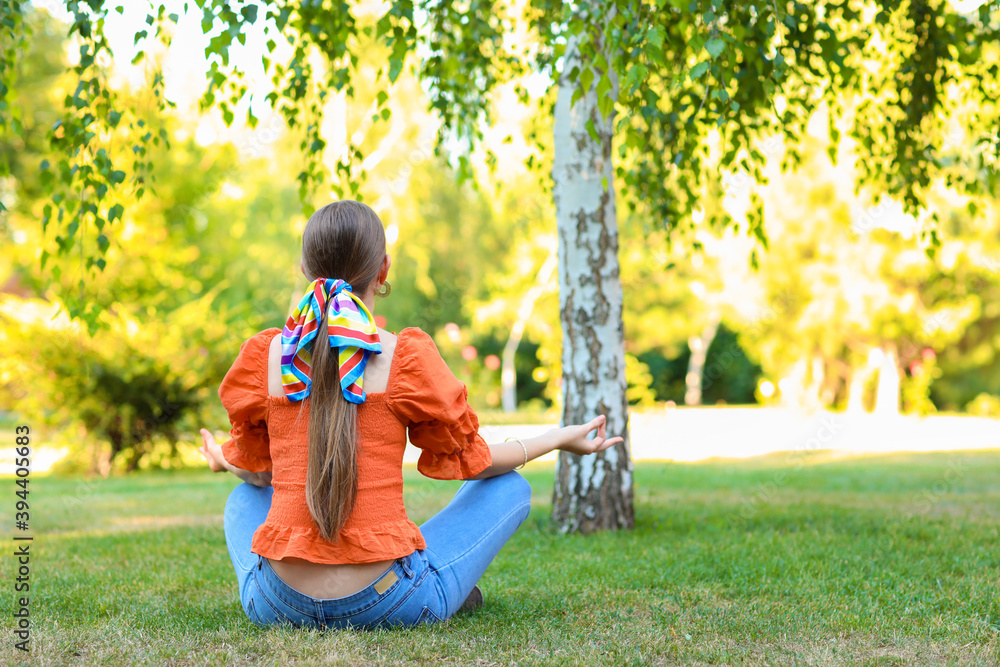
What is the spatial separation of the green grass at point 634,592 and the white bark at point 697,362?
21.1m

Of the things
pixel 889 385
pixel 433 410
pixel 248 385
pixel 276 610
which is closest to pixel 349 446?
pixel 433 410

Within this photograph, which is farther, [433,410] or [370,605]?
[370,605]

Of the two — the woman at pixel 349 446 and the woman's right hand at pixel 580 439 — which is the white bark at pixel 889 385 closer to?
the woman's right hand at pixel 580 439

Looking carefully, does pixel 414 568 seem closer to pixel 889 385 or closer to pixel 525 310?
pixel 889 385

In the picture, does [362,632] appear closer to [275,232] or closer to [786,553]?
[786,553]

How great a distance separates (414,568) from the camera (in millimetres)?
2387

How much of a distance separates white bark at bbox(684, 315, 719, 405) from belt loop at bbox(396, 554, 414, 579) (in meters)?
24.2

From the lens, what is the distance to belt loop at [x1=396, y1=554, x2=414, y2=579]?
7.70ft

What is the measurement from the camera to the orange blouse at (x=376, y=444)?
7.37ft

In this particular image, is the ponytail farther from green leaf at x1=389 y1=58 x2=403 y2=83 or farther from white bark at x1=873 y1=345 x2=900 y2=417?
→ white bark at x1=873 y1=345 x2=900 y2=417

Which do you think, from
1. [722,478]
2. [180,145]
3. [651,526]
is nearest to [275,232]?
[180,145]

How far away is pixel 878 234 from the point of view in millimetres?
17938

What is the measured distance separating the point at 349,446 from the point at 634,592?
150 centimetres

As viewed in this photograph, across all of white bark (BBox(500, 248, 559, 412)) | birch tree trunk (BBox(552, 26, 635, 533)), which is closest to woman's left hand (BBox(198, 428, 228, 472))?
birch tree trunk (BBox(552, 26, 635, 533))
